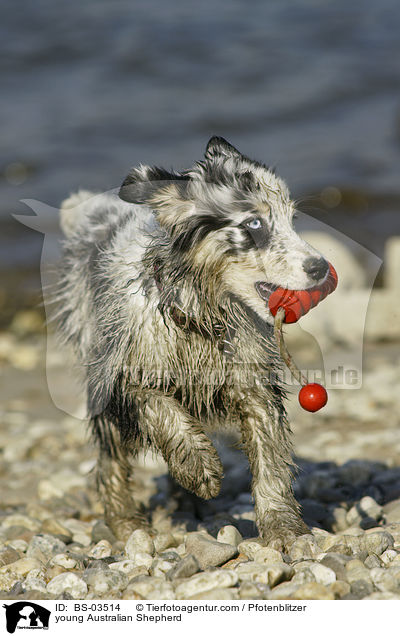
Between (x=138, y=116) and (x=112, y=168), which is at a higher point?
(x=138, y=116)

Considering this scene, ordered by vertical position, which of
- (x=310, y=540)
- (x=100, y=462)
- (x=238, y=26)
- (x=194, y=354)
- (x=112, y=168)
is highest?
(x=238, y=26)

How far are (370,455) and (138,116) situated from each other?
12395 mm

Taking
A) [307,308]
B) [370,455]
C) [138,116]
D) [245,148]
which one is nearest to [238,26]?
[138,116]

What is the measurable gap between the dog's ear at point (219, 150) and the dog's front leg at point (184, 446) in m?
1.18

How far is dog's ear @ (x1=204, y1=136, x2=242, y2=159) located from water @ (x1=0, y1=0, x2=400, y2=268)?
7.51 metres

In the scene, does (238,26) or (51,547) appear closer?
(51,547)

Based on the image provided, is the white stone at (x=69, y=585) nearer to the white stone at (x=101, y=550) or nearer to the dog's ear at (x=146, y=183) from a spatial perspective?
the white stone at (x=101, y=550)

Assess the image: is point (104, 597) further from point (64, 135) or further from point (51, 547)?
point (64, 135)

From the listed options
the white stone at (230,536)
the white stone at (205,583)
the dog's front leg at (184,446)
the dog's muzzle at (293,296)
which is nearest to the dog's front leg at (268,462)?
the white stone at (230,536)
